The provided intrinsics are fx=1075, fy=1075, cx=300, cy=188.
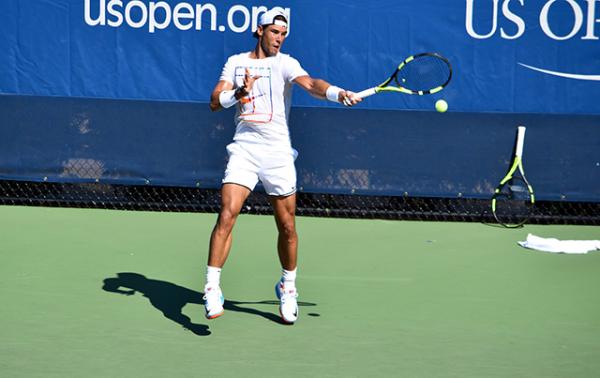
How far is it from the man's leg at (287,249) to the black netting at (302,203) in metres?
3.73

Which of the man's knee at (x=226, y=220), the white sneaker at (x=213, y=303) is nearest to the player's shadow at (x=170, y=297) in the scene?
the white sneaker at (x=213, y=303)

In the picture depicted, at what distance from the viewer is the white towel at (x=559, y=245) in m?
8.81

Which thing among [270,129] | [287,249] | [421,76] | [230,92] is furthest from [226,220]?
[421,76]

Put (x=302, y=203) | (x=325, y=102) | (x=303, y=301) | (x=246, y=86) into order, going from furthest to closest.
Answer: (x=302, y=203) → (x=325, y=102) → (x=303, y=301) → (x=246, y=86)

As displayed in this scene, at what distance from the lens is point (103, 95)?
1010cm

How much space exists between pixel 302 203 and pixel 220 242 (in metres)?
4.16

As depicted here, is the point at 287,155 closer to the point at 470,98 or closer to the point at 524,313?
the point at 524,313

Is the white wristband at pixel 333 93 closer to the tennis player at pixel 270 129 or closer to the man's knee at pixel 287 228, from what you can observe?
the tennis player at pixel 270 129

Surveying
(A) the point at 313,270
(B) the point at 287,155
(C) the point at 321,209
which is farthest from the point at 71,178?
Answer: (B) the point at 287,155

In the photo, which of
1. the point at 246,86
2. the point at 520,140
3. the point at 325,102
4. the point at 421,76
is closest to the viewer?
the point at 246,86

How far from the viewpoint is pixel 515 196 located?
32.4ft

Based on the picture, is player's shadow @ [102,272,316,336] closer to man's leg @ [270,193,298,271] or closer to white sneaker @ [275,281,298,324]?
white sneaker @ [275,281,298,324]

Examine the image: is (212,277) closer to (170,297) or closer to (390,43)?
(170,297)

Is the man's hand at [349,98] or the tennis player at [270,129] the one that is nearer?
the man's hand at [349,98]
